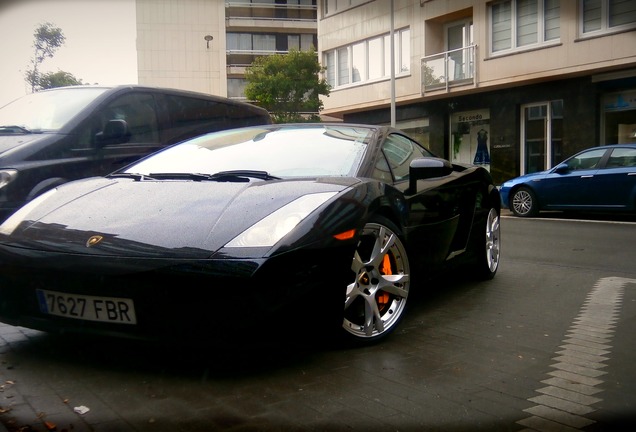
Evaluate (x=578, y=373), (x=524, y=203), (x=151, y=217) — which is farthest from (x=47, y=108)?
(x=524, y=203)

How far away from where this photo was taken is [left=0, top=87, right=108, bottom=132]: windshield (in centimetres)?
701

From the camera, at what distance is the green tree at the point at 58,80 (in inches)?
302

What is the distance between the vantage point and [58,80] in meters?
8.00

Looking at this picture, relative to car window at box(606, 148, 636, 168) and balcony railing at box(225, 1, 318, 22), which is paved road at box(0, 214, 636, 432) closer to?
car window at box(606, 148, 636, 168)

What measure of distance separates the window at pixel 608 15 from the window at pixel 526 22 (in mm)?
1706

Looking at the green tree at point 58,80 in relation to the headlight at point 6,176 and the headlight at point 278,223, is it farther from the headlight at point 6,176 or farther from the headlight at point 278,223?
the headlight at point 278,223

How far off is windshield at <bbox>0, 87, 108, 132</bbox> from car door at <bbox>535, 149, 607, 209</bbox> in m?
9.99

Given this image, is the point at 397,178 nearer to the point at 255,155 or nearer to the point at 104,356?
the point at 255,155

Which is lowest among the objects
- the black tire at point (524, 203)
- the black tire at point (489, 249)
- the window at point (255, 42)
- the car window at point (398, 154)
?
the black tire at point (524, 203)

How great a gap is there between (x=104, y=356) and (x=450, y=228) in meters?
2.65

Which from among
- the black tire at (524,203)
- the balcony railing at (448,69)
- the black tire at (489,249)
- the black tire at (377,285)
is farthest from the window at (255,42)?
the black tire at (377,285)

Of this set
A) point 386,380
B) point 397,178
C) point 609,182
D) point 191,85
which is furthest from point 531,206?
point 386,380

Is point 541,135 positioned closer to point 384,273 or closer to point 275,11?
point 384,273

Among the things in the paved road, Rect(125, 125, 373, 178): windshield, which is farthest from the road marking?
Rect(125, 125, 373, 178): windshield
